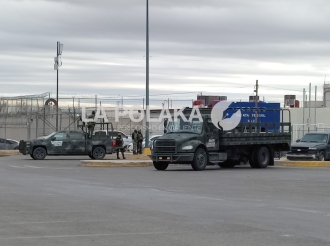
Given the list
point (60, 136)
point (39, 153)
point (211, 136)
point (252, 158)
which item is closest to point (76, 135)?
point (60, 136)

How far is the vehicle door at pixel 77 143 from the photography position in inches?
1591

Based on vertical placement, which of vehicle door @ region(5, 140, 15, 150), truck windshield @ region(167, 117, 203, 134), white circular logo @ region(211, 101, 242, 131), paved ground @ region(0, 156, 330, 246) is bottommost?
vehicle door @ region(5, 140, 15, 150)

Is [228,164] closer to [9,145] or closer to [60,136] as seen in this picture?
[60,136]

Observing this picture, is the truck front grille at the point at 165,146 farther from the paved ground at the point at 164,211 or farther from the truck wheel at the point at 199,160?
the paved ground at the point at 164,211

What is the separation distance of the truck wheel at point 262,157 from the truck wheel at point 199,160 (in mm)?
3279

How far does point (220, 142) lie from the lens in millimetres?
31234

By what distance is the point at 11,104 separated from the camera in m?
63.9

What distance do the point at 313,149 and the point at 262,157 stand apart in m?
5.16

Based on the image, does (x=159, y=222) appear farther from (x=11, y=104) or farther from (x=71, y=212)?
(x=11, y=104)

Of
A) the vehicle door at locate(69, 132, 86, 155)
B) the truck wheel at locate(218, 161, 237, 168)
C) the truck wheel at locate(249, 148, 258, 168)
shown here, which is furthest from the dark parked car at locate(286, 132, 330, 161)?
the vehicle door at locate(69, 132, 86, 155)

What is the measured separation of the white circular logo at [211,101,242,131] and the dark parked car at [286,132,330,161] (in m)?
6.86

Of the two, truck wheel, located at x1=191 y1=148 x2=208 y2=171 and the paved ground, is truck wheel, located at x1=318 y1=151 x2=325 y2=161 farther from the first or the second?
the paved ground

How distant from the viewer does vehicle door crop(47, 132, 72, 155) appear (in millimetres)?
40281

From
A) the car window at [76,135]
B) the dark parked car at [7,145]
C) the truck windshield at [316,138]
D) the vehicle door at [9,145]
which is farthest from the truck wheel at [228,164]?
the vehicle door at [9,145]
